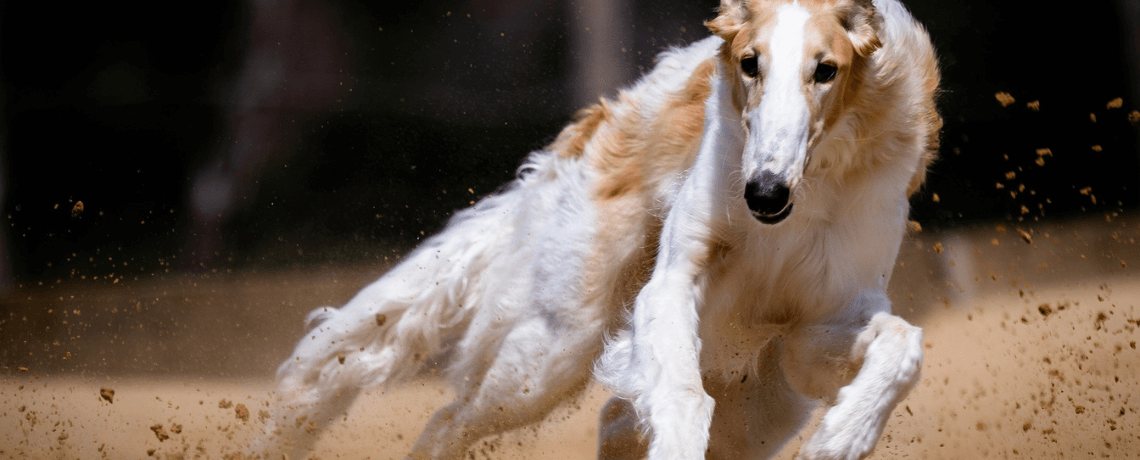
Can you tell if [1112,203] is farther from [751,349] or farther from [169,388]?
[169,388]

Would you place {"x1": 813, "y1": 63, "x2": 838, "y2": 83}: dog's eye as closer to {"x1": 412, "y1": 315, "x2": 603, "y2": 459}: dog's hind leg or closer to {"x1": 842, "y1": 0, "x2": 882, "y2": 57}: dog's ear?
{"x1": 842, "y1": 0, "x2": 882, "y2": 57}: dog's ear

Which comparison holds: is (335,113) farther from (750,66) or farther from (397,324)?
(750,66)

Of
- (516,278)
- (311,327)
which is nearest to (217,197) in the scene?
(311,327)

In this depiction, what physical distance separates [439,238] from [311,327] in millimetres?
563

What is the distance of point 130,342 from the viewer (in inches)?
167

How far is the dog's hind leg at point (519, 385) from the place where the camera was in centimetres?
296

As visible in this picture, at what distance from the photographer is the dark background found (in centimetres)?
495

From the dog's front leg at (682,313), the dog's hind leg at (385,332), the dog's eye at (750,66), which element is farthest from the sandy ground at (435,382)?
the dog's eye at (750,66)

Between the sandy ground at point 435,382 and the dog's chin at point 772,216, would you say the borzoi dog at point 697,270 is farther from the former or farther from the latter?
the sandy ground at point 435,382

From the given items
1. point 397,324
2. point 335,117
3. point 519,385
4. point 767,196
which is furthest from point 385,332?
point 335,117

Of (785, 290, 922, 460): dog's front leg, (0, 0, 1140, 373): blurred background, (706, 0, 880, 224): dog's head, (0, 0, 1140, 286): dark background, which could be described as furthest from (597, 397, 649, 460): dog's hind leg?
(0, 0, 1140, 286): dark background

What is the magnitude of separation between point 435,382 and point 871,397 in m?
1.75

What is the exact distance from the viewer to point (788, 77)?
1916 millimetres

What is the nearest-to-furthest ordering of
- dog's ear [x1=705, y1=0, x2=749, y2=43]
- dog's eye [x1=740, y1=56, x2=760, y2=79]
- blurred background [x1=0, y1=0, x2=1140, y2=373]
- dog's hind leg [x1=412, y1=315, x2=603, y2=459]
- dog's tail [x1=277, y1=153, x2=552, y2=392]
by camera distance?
dog's eye [x1=740, y1=56, x2=760, y2=79] < dog's ear [x1=705, y1=0, x2=749, y2=43] < dog's hind leg [x1=412, y1=315, x2=603, y2=459] < dog's tail [x1=277, y1=153, x2=552, y2=392] < blurred background [x1=0, y1=0, x2=1140, y2=373]
